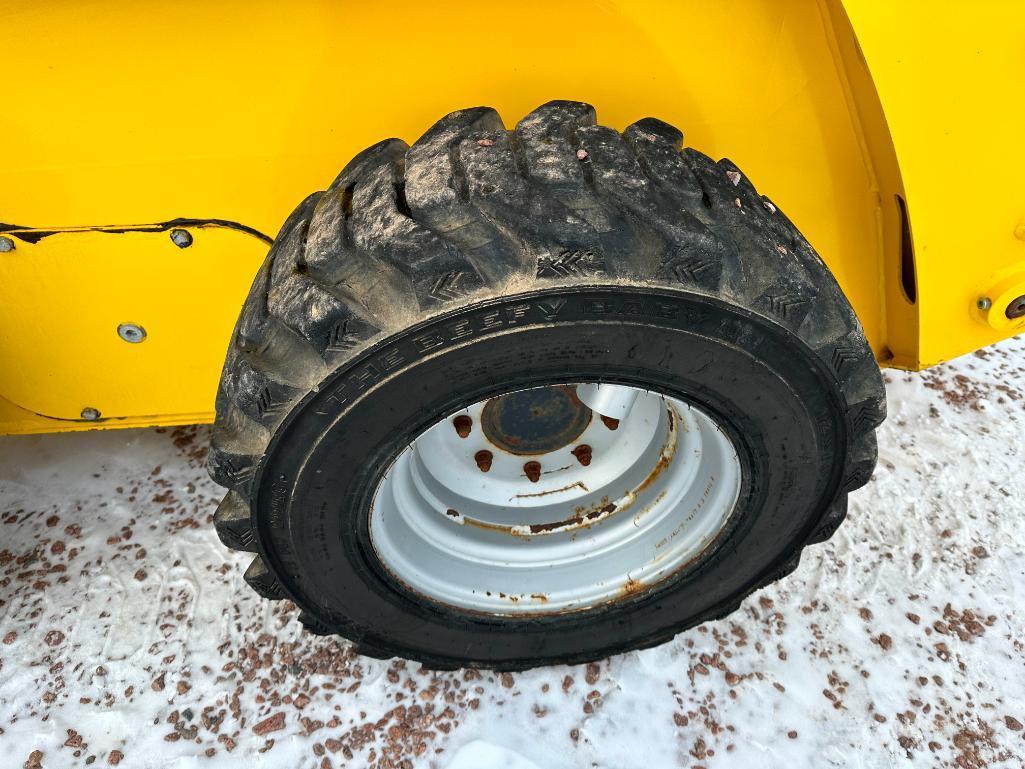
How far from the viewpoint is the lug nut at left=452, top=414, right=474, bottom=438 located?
175cm

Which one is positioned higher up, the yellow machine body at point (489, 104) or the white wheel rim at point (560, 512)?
the yellow machine body at point (489, 104)

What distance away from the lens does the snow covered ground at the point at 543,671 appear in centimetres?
179

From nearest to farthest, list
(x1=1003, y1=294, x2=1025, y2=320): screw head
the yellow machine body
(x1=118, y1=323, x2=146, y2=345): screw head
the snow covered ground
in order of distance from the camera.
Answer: the yellow machine body → (x1=1003, y1=294, x2=1025, y2=320): screw head → (x1=118, y1=323, x2=146, y2=345): screw head → the snow covered ground

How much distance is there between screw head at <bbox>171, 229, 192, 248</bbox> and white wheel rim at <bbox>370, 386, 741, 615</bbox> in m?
0.65

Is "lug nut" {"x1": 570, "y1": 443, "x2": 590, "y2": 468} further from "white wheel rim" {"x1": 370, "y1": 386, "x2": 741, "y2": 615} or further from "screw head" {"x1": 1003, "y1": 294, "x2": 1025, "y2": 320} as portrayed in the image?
"screw head" {"x1": 1003, "y1": 294, "x2": 1025, "y2": 320}

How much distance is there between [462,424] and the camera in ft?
5.74

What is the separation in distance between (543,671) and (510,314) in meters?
1.15

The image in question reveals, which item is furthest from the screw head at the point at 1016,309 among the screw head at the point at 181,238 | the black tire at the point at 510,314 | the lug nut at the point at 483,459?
the screw head at the point at 181,238

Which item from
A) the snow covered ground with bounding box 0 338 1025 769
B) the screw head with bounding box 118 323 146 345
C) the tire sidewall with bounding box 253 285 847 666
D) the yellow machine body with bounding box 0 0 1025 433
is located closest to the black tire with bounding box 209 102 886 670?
the tire sidewall with bounding box 253 285 847 666

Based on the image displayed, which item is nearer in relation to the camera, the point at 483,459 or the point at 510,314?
the point at 510,314

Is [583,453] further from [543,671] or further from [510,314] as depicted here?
[510,314]

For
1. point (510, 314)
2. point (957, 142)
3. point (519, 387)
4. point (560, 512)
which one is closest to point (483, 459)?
point (560, 512)

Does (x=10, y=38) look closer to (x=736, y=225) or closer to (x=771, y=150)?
(x=736, y=225)

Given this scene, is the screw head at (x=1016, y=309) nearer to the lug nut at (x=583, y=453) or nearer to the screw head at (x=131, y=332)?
the lug nut at (x=583, y=453)
